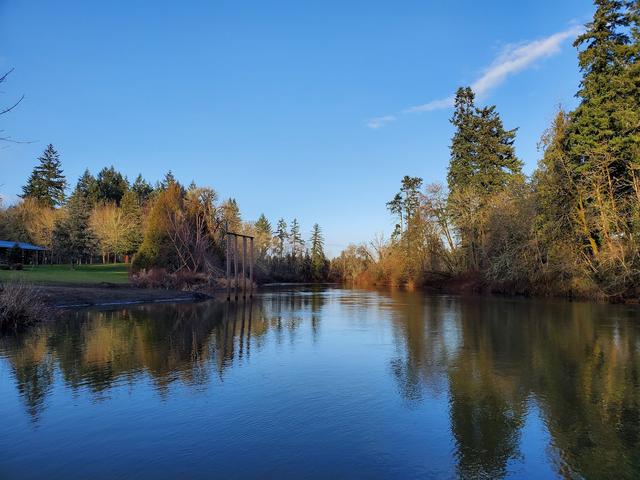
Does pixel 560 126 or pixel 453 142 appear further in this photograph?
pixel 453 142

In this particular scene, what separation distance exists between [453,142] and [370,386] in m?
45.1

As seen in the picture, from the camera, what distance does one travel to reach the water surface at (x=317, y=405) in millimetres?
4746

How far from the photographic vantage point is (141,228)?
205 feet

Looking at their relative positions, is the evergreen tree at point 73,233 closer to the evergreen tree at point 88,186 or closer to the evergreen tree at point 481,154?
the evergreen tree at point 88,186

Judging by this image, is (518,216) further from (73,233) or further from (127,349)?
(73,233)

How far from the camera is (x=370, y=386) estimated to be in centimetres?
789

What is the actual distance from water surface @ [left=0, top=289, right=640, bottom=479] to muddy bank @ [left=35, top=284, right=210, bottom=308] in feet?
25.8

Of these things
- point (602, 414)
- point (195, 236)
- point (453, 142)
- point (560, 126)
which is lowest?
point (602, 414)

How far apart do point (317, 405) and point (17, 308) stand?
38.2ft

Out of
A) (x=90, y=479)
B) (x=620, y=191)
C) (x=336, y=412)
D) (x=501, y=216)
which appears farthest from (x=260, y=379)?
(x=501, y=216)

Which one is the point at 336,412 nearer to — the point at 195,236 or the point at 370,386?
the point at 370,386

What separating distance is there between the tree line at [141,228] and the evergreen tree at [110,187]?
17cm

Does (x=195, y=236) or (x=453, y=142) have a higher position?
(x=453, y=142)

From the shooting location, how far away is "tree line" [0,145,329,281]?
3334cm
